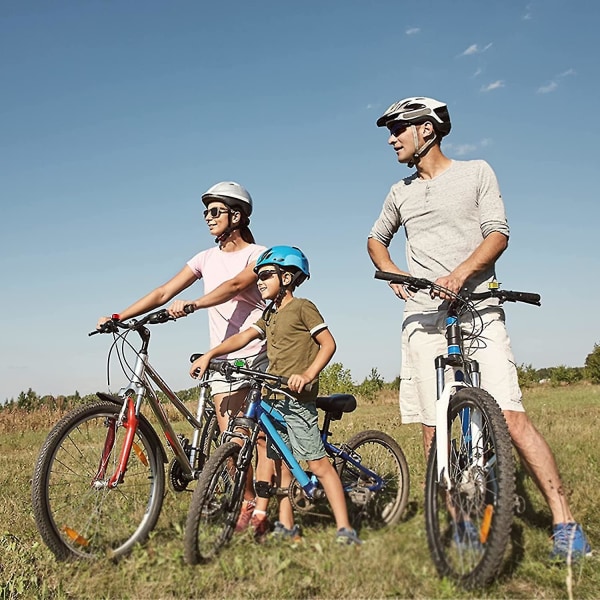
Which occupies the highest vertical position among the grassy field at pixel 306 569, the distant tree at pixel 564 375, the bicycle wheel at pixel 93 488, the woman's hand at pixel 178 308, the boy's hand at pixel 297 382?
the distant tree at pixel 564 375

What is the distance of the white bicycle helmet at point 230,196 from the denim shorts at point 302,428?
6.03 feet

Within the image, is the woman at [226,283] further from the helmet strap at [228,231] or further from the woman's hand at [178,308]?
the woman's hand at [178,308]

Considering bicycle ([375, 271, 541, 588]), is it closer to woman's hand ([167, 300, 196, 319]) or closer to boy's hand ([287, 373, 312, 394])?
boy's hand ([287, 373, 312, 394])

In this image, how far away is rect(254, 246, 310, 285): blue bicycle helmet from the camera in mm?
4887

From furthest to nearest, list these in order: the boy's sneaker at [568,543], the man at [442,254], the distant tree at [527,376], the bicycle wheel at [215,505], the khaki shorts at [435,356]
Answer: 1. the distant tree at [527,376]
2. the khaki shorts at [435,356]
3. the man at [442,254]
4. the bicycle wheel at [215,505]
5. the boy's sneaker at [568,543]

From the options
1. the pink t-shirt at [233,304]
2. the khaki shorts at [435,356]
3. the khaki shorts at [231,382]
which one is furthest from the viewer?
the pink t-shirt at [233,304]

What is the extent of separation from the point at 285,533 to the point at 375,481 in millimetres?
1099

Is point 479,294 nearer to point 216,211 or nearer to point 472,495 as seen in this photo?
point 472,495

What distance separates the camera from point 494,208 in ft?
Result: 14.6

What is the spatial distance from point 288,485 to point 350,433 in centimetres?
640

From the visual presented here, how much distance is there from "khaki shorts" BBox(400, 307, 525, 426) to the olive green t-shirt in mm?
685

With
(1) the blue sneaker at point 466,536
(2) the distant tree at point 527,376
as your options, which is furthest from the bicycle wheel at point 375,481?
(2) the distant tree at point 527,376

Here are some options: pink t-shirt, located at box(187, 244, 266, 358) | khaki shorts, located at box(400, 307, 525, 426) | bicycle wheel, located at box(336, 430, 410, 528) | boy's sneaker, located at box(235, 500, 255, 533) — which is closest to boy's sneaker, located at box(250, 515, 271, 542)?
boy's sneaker, located at box(235, 500, 255, 533)

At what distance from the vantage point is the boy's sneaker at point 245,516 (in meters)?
4.78
